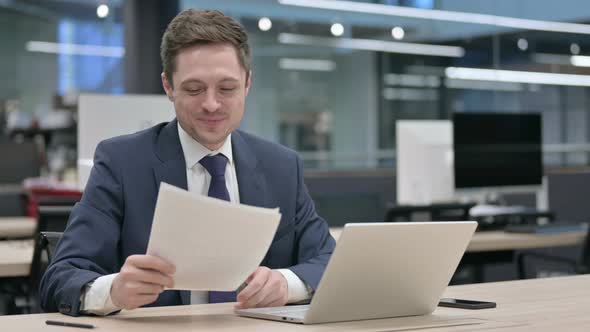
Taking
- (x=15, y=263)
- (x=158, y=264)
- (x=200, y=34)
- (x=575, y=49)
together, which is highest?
(x=575, y=49)

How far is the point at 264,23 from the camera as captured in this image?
915 centimetres

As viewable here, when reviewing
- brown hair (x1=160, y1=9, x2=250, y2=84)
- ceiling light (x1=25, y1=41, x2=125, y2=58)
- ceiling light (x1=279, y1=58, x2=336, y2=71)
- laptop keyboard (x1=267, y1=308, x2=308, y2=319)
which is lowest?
laptop keyboard (x1=267, y1=308, x2=308, y2=319)

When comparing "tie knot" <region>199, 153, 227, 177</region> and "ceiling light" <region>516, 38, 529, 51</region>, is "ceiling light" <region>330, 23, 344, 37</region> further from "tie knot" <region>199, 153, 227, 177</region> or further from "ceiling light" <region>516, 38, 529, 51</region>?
"tie knot" <region>199, 153, 227, 177</region>

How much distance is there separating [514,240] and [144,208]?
2918mm

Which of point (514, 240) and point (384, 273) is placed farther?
point (514, 240)

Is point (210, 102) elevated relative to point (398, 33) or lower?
lower

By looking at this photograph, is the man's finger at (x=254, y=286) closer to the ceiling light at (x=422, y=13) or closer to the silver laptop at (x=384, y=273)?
the silver laptop at (x=384, y=273)

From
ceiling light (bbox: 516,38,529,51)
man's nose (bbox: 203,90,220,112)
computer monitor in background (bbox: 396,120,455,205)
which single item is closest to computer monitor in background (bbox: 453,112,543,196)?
computer monitor in background (bbox: 396,120,455,205)

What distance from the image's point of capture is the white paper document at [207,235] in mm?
1584

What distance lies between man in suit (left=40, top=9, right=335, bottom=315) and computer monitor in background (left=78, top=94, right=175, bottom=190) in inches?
79.9

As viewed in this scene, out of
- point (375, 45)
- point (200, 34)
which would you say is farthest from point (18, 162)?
point (200, 34)

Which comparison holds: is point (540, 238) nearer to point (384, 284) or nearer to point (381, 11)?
point (384, 284)

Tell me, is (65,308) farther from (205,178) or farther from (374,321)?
(374,321)

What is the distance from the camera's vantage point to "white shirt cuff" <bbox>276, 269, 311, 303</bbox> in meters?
2.10
